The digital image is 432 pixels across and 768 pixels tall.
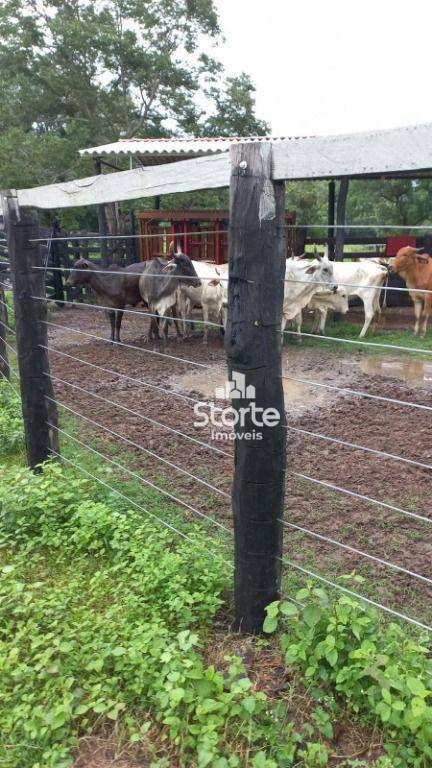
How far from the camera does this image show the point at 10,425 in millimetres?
4402

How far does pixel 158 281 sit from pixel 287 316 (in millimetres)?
2258

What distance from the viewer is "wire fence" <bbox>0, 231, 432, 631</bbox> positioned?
2520 mm

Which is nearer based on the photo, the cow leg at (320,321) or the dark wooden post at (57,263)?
the cow leg at (320,321)

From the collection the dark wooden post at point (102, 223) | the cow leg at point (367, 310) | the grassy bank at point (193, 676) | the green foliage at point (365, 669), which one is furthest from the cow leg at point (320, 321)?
the green foliage at point (365, 669)

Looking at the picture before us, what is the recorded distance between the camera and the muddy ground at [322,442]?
317 cm

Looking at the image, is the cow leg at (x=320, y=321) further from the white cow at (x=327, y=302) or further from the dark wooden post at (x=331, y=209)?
the dark wooden post at (x=331, y=209)

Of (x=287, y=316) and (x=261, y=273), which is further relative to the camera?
(x=287, y=316)

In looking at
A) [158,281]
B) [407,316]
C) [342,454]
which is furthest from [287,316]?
[342,454]

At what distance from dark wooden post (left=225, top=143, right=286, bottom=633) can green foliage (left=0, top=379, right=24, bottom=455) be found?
8.59 feet

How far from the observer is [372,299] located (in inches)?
385

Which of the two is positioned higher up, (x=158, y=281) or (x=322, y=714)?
(x=158, y=281)

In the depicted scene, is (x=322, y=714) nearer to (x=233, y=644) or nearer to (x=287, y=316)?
(x=233, y=644)

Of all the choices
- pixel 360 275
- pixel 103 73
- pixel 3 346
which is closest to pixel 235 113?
pixel 103 73

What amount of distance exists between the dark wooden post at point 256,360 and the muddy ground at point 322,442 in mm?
469
